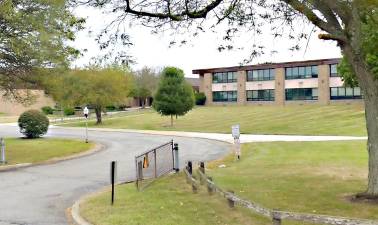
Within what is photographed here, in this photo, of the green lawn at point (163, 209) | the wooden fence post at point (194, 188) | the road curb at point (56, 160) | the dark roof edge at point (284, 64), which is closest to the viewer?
the green lawn at point (163, 209)

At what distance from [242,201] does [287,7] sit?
6157 millimetres

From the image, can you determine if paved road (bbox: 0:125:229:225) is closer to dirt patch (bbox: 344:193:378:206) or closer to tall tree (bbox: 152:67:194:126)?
dirt patch (bbox: 344:193:378:206)

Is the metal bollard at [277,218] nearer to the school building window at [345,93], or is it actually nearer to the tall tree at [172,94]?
the tall tree at [172,94]

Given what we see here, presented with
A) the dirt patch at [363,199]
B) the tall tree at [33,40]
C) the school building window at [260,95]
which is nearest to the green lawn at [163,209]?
the dirt patch at [363,199]

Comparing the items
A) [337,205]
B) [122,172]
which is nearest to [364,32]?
[337,205]

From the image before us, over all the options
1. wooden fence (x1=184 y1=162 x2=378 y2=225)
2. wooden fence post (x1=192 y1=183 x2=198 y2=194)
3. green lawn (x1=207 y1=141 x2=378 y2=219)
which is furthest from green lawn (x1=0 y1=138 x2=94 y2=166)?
wooden fence (x1=184 y1=162 x2=378 y2=225)

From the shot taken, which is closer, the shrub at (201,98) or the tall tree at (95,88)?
the tall tree at (95,88)

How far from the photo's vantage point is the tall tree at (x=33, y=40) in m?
19.7

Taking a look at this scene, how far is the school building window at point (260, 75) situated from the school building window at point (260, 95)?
74.7 inches

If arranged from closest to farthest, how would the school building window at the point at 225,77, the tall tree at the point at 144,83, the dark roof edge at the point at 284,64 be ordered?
the dark roof edge at the point at 284,64 → the school building window at the point at 225,77 → the tall tree at the point at 144,83

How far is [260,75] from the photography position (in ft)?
250

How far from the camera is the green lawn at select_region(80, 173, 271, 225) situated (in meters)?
9.12

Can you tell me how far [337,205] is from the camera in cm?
1051

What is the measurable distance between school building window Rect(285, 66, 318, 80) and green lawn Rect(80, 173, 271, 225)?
59.5 metres
